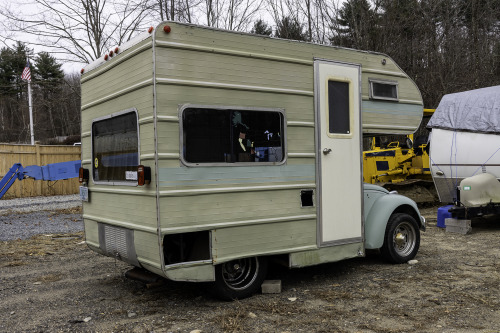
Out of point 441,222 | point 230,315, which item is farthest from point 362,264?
point 441,222

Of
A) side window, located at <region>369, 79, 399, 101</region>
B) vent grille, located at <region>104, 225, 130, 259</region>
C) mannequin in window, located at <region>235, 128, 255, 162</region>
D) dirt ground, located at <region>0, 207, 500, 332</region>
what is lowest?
dirt ground, located at <region>0, 207, 500, 332</region>

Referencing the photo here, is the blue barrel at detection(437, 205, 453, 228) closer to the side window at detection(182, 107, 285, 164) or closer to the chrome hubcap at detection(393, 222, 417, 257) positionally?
the chrome hubcap at detection(393, 222, 417, 257)

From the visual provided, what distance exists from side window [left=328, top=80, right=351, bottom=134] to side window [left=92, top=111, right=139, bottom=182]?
241cm

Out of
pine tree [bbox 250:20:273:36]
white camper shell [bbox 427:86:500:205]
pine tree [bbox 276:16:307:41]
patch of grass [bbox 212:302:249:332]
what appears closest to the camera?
patch of grass [bbox 212:302:249:332]

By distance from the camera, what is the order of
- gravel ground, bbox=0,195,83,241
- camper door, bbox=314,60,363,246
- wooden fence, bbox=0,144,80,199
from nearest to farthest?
1. camper door, bbox=314,60,363,246
2. gravel ground, bbox=0,195,83,241
3. wooden fence, bbox=0,144,80,199

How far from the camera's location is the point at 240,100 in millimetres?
5008

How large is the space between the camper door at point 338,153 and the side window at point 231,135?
666 millimetres

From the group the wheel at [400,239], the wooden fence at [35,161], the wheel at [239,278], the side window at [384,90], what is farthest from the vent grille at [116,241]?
the wooden fence at [35,161]

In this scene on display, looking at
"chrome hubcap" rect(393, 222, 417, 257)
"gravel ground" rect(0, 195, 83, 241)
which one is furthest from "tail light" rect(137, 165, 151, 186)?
"gravel ground" rect(0, 195, 83, 241)

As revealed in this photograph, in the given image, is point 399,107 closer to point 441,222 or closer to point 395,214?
point 395,214

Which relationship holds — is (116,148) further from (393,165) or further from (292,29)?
(292,29)

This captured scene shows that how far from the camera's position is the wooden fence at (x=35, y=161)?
1886 cm

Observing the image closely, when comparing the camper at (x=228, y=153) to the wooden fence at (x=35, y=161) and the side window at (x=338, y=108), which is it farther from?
the wooden fence at (x=35, y=161)

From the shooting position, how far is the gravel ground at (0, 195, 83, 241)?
10.6 metres
